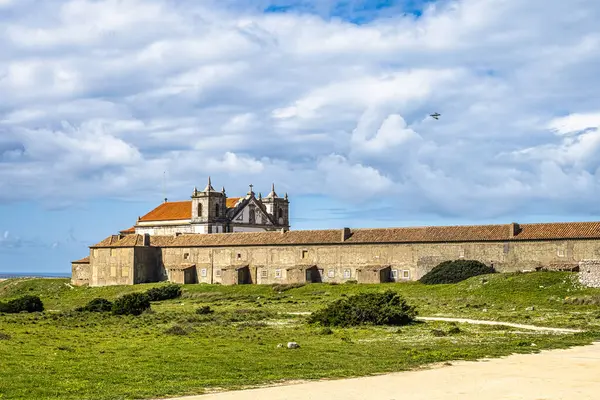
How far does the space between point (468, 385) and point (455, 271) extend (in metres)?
43.2

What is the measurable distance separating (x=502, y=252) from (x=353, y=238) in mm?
13104

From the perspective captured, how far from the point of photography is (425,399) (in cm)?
1611

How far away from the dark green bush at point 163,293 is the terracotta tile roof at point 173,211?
37.4 meters

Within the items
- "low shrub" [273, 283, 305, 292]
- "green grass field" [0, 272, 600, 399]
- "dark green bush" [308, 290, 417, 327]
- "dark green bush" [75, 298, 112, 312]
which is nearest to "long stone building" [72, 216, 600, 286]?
"low shrub" [273, 283, 305, 292]

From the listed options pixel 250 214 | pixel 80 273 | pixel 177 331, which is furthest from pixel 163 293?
pixel 250 214

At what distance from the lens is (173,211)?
348 feet

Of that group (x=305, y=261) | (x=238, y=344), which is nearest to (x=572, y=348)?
(x=238, y=344)

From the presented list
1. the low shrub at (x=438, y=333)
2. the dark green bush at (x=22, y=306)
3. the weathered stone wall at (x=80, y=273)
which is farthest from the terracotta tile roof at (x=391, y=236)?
the low shrub at (x=438, y=333)

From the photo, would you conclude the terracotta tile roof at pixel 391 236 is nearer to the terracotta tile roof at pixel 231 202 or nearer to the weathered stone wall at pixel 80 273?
the weathered stone wall at pixel 80 273

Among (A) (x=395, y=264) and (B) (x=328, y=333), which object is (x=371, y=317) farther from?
(A) (x=395, y=264)

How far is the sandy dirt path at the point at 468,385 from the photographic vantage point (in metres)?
16.4

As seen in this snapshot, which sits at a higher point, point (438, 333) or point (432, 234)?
point (432, 234)

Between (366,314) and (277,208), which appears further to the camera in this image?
(277,208)

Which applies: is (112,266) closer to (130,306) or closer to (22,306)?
(22,306)
